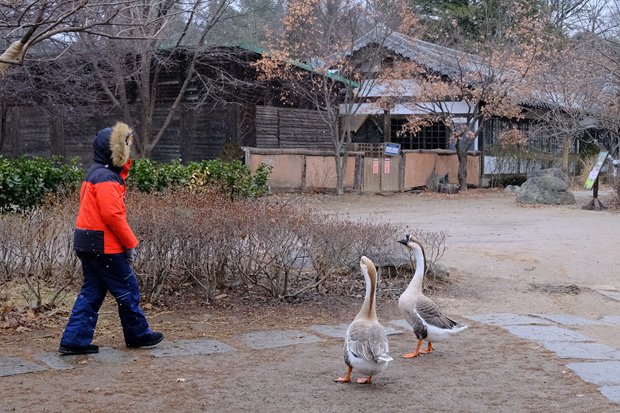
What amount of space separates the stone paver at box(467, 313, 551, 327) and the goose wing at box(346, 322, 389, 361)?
8.59 feet

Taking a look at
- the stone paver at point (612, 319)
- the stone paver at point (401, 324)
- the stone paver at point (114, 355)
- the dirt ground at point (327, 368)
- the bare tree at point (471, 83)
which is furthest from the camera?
the bare tree at point (471, 83)

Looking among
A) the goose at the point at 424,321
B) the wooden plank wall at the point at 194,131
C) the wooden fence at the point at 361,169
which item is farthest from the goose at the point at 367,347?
the wooden plank wall at the point at 194,131

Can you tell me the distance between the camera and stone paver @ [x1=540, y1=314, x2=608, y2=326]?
7.94 m

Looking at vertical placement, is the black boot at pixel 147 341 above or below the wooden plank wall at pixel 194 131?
below

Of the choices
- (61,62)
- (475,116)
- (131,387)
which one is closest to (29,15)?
(131,387)

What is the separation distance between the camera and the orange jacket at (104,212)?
5902 millimetres

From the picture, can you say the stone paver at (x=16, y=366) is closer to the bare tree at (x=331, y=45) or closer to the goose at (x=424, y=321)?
the goose at (x=424, y=321)

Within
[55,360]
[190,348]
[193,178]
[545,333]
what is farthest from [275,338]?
[193,178]

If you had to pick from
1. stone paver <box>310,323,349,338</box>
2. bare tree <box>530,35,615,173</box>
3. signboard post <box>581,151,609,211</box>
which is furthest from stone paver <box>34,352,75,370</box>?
bare tree <box>530,35,615,173</box>

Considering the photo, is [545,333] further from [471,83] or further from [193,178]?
[471,83]

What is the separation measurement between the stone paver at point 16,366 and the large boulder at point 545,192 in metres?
19.0

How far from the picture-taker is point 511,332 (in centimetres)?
729

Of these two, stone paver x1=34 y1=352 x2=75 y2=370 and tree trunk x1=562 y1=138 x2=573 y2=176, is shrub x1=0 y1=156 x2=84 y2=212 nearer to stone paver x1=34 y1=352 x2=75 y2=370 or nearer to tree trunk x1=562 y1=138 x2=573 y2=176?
stone paver x1=34 y1=352 x2=75 y2=370

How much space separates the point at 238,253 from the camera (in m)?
7.70
